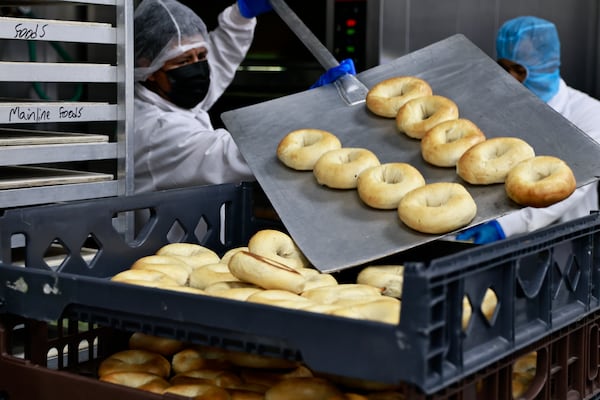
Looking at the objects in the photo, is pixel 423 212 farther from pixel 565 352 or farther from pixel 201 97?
pixel 201 97

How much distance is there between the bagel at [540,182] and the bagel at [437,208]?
0.26ft

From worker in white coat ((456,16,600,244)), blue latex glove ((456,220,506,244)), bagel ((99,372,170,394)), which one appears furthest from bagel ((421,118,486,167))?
worker in white coat ((456,16,600,244))

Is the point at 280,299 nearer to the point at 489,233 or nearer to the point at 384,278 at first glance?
the point at 384,278

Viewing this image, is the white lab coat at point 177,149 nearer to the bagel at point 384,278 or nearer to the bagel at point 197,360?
the bagel at point 384,278

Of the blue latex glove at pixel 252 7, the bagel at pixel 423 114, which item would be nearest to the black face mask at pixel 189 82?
the blue latex glove at pixel 252 7

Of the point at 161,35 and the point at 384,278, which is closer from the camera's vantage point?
the point at 384,278

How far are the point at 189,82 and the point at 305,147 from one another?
1.04m

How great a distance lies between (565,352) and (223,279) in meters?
0.55

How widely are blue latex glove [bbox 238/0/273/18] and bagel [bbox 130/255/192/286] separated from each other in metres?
1.32

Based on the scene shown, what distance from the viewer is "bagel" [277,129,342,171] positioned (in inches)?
66.3

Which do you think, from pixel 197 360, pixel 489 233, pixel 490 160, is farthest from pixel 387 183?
pixel 489 233

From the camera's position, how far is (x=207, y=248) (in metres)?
1.79

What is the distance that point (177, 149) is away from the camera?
253cm

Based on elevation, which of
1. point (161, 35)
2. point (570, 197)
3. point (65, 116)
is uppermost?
point (161, 35)
